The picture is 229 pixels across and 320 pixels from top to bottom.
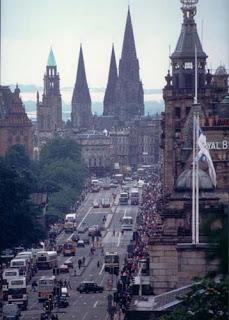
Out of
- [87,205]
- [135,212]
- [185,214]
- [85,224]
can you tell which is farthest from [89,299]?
[87,205]

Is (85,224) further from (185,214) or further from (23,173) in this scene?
(185,214)

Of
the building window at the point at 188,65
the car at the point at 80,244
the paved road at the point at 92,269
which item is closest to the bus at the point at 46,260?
the paved road at the point at 92,269

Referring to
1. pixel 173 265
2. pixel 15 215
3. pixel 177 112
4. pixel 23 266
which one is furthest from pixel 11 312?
pixel 177 112

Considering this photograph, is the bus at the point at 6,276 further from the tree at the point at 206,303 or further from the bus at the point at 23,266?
the tree at the point at 206,303

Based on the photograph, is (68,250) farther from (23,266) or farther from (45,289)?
(45,289)

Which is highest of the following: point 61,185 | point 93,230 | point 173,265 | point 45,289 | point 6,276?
point 61,185

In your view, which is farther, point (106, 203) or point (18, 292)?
point (106, 203)

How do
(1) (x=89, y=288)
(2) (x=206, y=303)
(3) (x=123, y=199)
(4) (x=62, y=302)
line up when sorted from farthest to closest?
(3) (x=123, y=199) < (1) (x=89, y=288) < (4) (x=62, y=302) < (2) (x=206, y=303)
